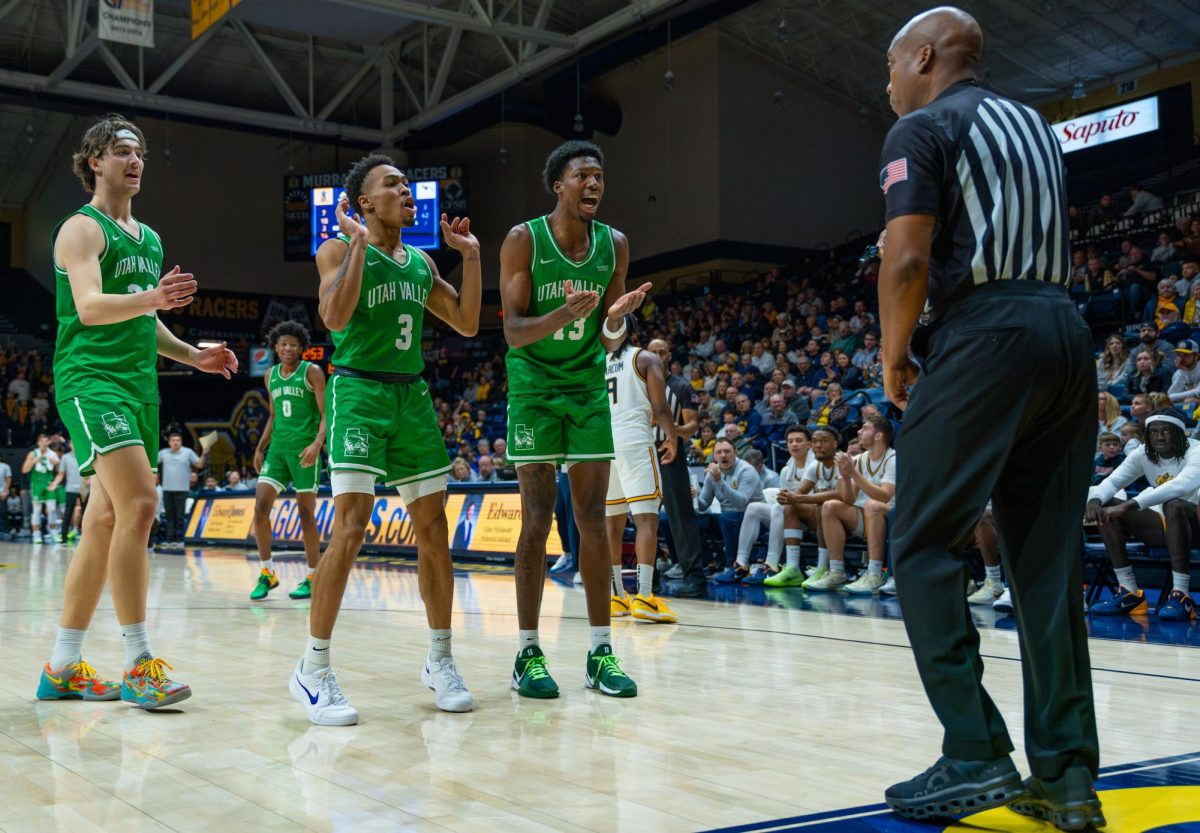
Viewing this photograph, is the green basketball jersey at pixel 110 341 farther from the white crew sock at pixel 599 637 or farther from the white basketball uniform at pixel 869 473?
the white basketball uniform at pixel 869 473

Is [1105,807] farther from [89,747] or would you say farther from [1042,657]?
[89,747]

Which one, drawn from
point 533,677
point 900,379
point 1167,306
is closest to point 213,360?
point 533,677

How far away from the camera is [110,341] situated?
4188mm

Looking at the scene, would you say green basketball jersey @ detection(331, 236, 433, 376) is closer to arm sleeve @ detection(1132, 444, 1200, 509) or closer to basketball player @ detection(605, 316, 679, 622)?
basketball player @ detection(605, 316, 679, 622)

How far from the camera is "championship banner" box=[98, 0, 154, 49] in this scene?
15.7 meters

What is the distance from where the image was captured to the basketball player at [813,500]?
919 cm

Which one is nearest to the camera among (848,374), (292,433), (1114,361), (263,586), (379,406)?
(379,406)

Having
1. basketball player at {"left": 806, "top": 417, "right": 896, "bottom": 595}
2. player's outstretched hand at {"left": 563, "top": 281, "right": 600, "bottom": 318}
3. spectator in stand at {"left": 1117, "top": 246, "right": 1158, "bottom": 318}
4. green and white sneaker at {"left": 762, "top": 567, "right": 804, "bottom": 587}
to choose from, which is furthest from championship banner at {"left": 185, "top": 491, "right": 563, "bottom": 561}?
spectator in stand at {"left": 1117, "top": 246, "right": 1158, "bottom": 318}

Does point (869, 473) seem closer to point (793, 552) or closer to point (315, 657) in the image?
point (793, 552)

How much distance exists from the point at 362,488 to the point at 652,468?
344 cm

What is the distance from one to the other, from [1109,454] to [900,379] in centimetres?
598

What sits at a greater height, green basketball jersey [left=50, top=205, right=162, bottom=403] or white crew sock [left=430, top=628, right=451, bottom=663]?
green basketball jersey [left=50, top=205, right=162, bottom=403]

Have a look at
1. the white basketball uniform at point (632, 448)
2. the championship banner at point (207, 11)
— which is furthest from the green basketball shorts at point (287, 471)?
the championship banner at point (207, 11)

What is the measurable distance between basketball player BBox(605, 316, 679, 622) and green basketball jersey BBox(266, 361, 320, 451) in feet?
7.65
